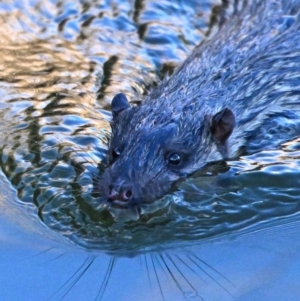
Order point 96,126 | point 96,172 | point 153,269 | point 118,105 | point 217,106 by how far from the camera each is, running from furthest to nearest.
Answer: point 96,126, point 217,106, point 118,105, point 96,172, point 153,269

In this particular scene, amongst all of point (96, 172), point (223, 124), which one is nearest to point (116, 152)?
point (96, 172)

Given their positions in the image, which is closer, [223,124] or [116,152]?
[116,152]

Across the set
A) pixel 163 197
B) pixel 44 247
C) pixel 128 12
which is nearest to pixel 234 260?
pixel 163 197

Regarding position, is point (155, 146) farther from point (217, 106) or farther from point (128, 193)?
point (217, 106)

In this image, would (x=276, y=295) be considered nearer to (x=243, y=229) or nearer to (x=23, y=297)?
(x=243, y=229)

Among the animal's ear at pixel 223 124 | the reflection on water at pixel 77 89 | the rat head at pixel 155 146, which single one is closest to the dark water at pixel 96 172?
the reflection on water at pixel 77 89

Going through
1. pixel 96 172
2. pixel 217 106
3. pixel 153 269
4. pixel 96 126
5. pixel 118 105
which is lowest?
pixel 153 269

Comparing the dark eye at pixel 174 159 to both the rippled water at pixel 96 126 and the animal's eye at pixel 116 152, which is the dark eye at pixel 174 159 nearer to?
the rippled water at pixel 96 126
